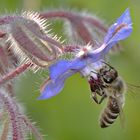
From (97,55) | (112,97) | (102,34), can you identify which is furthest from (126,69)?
(97,55)

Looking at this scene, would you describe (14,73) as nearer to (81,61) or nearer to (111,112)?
(81,61)

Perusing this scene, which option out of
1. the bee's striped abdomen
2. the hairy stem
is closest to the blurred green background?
the bee's striped abdomen

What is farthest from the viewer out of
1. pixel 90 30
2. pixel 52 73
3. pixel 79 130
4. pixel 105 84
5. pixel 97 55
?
pixel 79 130

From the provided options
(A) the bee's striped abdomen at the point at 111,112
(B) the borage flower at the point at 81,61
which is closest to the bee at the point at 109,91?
(A) the bee's striped abdomen at the point at 111,112

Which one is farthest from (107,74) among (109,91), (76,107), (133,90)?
(76,107)

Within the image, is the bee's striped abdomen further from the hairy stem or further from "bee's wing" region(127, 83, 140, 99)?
the hairy stem

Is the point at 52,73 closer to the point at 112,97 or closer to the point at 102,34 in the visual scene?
the point at 112,97

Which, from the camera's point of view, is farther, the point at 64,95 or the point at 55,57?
the point at 64,95
